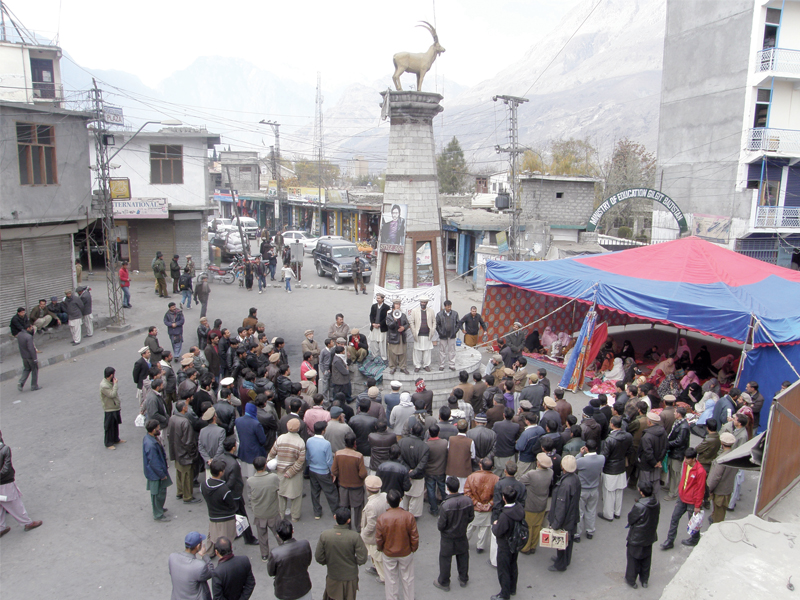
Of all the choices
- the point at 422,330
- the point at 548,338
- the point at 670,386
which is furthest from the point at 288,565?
the point at 548,338

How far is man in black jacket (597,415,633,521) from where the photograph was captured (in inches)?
304

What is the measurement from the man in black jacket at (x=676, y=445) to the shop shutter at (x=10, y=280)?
640 inches

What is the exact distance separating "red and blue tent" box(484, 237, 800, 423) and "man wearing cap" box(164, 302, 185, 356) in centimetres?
817

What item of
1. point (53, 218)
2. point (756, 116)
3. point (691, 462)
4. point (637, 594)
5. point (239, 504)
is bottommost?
point (637, 594)

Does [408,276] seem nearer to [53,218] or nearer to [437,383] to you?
[437,383]

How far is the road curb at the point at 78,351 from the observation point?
13375 mm

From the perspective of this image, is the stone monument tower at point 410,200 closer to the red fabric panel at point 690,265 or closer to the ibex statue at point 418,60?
the ibex statue at point 418,60

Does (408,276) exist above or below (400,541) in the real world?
above

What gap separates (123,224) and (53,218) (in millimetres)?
10023

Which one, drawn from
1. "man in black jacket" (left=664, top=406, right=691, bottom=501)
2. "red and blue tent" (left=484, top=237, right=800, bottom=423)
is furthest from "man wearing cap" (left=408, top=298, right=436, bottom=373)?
"man in black jacket" (left=664, top=406, right=691, bottom=501)

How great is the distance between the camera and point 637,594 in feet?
21.7

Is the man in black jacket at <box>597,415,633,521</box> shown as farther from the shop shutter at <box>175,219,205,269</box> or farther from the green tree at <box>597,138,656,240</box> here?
the green tree at <box>597,138,656,240</box>

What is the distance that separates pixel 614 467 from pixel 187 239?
2410cm

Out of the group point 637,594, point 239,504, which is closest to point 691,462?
point 637,594
